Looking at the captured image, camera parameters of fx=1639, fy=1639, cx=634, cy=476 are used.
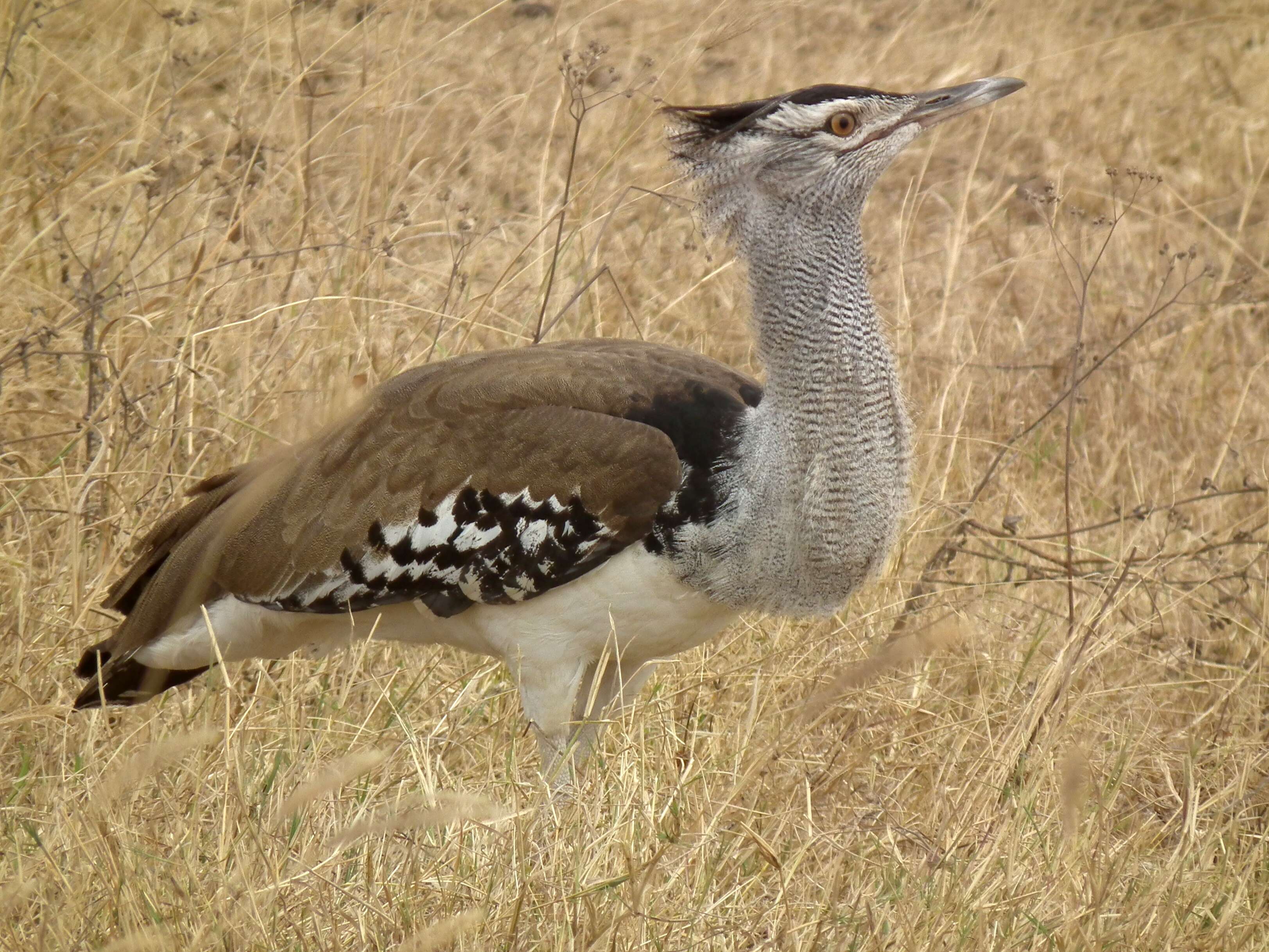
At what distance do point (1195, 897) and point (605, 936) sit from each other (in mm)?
1105

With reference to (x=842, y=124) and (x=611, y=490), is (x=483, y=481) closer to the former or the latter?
(x=611, y=490)

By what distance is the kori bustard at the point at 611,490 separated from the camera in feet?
10.1

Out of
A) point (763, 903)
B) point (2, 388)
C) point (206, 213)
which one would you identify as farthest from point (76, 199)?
point (763, 903)

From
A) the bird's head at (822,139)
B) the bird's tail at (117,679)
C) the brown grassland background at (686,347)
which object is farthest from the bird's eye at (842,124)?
the bird's tail at (117,679)

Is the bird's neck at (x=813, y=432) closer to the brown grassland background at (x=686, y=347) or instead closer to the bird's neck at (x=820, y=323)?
the bird's neck at (x=820, y=323)

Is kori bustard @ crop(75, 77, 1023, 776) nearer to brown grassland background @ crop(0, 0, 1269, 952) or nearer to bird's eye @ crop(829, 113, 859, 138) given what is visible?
bird's eye @ crop(829, 113, 859, 138)

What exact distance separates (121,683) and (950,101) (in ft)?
6.69

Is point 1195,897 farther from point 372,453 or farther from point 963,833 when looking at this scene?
point 372,453

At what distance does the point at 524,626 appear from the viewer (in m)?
3.23

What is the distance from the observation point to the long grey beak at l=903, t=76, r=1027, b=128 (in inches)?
123

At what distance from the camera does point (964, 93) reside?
3.14m

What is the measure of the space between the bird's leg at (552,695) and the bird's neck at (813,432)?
1.30 ft

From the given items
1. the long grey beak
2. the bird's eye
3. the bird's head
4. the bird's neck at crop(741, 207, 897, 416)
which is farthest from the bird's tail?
the long grey beak

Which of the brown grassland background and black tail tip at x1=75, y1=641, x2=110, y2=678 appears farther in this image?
black tail tip at x1=75, y1=641, x2=110, y2=678
